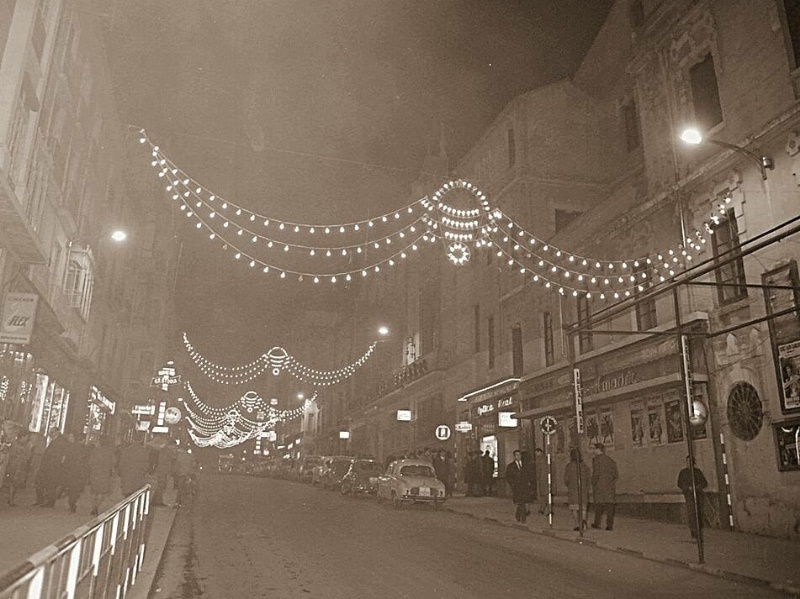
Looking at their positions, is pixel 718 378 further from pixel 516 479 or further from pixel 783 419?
pixel 516 479

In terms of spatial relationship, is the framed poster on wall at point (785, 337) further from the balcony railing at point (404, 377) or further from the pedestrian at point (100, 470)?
the balcony railing at point (404, 377)

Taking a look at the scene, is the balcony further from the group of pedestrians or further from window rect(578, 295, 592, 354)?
the group of pedestrians

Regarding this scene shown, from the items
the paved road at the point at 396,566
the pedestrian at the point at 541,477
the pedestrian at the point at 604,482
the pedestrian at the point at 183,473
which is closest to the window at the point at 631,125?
the pedestrian at the point at 541,477

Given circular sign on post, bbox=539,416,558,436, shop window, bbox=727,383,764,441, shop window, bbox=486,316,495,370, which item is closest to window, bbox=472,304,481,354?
shop window, bbox=486,316,495,370

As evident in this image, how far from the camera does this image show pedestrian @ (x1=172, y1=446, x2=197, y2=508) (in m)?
18.9

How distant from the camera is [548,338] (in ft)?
84.1

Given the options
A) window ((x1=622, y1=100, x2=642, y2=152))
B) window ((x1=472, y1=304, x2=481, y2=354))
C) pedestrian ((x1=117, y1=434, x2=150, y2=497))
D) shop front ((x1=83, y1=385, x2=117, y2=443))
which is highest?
window ((x1=622, y1=100, x2=642, y2=152))

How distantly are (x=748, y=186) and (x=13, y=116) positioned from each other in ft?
58.0

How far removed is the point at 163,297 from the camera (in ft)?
199

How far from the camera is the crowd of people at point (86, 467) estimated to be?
13953mm

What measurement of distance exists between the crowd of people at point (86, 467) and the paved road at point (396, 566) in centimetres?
182

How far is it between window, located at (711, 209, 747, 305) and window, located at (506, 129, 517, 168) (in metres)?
14.5

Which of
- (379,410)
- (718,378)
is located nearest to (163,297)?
(379,410)

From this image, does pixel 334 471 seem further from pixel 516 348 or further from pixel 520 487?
pixel 520 487
